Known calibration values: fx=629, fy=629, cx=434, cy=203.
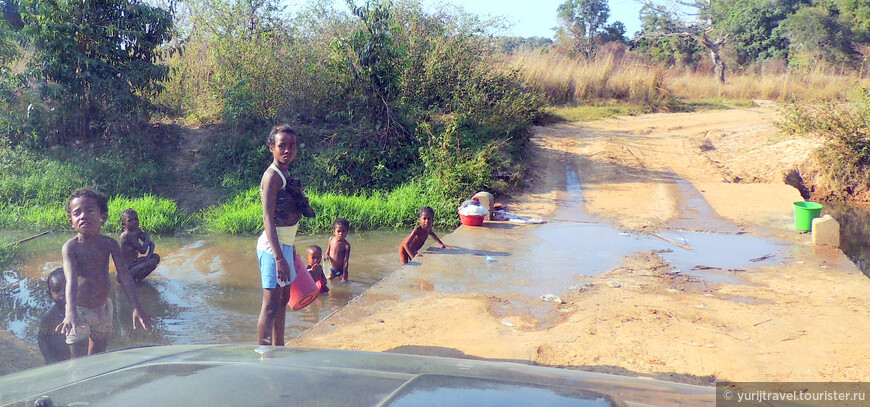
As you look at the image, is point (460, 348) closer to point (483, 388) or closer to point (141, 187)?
point (483, 388)

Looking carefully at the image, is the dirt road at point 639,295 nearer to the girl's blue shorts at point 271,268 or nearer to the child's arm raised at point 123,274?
the girl's blue shorts at point 271,268

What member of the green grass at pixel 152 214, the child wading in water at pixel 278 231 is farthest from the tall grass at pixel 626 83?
the child wading in water at pixel 278 231

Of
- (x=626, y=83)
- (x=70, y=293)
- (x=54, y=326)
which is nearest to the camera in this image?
(x=70, y=293)

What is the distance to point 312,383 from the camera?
5.90 feet

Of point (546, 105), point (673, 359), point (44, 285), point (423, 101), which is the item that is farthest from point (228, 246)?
point (546, 105)

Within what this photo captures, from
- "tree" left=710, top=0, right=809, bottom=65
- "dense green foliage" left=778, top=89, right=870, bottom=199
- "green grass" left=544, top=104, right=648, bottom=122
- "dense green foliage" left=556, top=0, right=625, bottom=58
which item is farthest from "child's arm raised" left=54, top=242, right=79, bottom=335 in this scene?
"dense green foliage" left=556, top=0, right=625, bottom=58

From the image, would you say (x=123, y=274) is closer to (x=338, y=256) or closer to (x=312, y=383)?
(x=312, y=383)

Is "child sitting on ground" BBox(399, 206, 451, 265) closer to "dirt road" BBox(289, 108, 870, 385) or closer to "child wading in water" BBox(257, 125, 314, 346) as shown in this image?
"dirt road" BBox(289, 108, 870, 385)

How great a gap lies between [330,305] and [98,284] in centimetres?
346

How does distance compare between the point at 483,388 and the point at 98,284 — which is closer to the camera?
the point at 483,388

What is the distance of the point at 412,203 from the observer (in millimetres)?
11273

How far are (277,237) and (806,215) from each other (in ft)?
23.3

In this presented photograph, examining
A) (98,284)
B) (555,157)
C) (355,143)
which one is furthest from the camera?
(555,157)

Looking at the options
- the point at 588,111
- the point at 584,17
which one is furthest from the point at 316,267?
the point at 584,17
